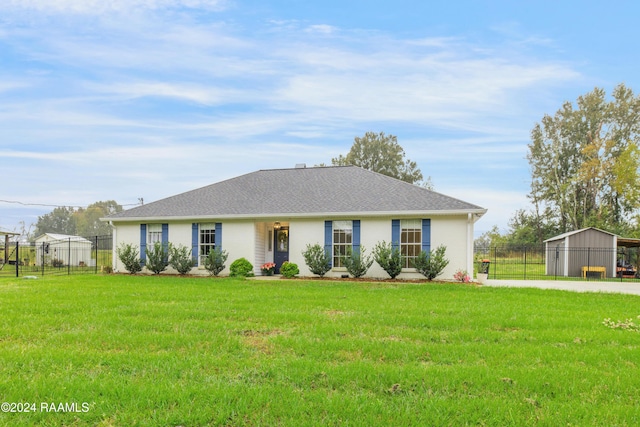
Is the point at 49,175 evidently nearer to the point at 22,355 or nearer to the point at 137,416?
the point at 22,355

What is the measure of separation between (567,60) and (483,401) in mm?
16739

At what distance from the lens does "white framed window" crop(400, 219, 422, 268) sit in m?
16.8

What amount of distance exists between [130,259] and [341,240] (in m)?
9.40

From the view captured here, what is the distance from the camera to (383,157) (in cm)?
5075

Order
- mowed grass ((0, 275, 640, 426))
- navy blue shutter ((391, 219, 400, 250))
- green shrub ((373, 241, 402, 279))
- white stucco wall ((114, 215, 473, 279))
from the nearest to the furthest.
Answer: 1. mowed grass ((0, 275, 640, 426))
2. green shrub ((373, 241, 402, 279))
3. white stucco wall ((114, 215, 473, 279))
4. navy blue shutter ((391, 219, 400, 250))

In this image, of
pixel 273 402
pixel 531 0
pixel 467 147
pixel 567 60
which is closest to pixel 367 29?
pixel 531 0

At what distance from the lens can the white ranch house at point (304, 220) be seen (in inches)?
654

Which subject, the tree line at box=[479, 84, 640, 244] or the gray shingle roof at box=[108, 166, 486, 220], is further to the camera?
the tree line at box=[479, 84, 640, 244]

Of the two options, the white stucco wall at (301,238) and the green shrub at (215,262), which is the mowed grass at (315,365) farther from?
the green shrub at (215,262)

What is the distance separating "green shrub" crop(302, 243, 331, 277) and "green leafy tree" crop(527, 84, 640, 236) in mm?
29272

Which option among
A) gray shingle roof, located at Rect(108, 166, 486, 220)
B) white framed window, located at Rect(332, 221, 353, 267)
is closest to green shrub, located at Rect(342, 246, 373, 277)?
white framed window, located at Rect(332, 221, 353, 267)

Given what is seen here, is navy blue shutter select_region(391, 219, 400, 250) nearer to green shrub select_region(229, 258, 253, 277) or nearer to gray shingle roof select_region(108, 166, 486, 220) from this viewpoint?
gray shingle roof select_region(108, 166, 486, 220)

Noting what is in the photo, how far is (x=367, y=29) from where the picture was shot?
1410 centimetres

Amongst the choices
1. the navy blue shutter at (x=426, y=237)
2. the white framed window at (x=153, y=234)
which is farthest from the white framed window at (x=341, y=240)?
the white framed window at (x=153, y=234)
